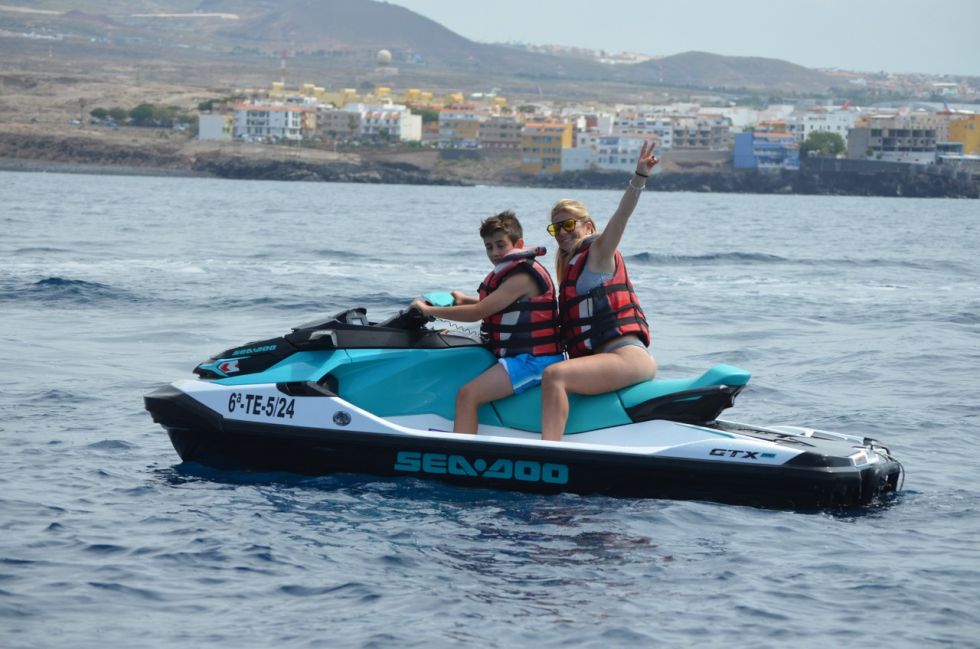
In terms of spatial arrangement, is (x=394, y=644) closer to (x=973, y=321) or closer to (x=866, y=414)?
(x=866, y=414)

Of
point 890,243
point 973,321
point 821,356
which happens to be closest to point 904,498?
point 821,356

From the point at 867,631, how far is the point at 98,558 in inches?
145

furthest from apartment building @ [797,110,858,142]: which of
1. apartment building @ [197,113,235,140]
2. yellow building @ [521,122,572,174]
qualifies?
apartment building @ [197,113,235,140]

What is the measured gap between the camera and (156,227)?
3934cm

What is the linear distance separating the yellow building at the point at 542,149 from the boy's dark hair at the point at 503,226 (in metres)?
148

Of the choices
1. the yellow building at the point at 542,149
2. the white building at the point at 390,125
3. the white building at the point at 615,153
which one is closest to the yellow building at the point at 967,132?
the white building at the point at 615,153

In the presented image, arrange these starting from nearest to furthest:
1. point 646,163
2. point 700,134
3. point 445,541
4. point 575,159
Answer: point 445,541
point 646,163
point 575,159
point 700,134

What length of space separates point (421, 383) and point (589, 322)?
42.8 inches

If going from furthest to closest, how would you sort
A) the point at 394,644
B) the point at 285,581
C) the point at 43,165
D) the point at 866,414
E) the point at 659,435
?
the point at 43,165
the point at 866,414
the point at 659,435
the point at 285,581
the point at 394,644

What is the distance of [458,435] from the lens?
816 cm

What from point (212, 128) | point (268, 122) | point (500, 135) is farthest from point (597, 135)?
point (212, 128)

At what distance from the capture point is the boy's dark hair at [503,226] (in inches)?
325

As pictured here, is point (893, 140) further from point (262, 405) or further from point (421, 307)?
point (262, 405)

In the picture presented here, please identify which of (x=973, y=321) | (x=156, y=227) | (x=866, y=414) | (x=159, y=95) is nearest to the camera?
(x=866, y=414)
